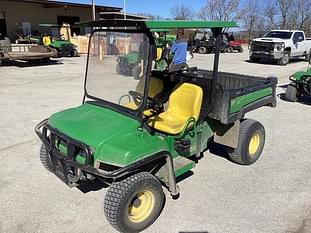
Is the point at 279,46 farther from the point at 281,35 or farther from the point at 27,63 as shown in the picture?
the point at 27,63

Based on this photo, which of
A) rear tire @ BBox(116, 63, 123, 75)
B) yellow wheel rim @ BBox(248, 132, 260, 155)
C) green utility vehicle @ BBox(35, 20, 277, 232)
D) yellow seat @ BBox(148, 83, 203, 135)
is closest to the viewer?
green utility vehicle @ BBox(35, 20, 277, 232)

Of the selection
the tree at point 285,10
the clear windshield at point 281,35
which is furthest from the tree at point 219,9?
the clear windshield at point 281,35

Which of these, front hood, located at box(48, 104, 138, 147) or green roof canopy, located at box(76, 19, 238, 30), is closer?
green roof canopy, located at box(76, 19, 238, 30)

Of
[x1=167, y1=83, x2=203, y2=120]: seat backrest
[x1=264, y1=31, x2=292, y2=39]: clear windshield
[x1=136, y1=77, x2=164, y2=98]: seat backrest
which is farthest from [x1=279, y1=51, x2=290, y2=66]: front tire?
[x1=167, y1=83, x2=203, y2=120]: seat backrest

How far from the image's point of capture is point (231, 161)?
4668 mm

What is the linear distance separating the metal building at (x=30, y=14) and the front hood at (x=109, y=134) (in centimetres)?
2310

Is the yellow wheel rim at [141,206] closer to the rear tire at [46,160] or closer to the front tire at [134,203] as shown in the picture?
the front tire at [134,203]

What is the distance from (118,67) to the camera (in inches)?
136

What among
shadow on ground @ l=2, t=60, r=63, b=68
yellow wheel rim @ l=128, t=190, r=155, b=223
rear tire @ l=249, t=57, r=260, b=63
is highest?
rear tire @ l=249, t=57, r=260, b=63

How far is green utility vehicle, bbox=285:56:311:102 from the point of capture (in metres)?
7.83

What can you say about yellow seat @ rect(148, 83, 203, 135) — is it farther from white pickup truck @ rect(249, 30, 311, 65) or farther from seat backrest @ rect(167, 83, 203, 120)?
white pickup truck @ rect(249, 30, 311, 65)

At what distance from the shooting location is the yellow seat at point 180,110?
3.59 m

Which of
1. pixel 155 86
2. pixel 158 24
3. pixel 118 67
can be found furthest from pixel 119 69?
pixel 155 86

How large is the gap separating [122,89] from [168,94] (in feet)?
3.33
